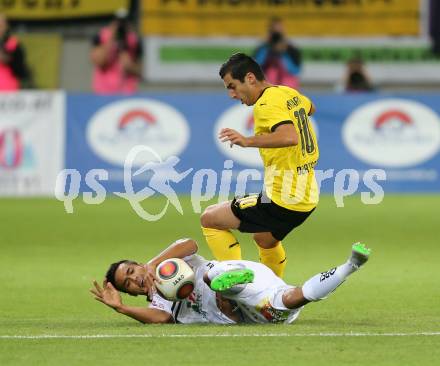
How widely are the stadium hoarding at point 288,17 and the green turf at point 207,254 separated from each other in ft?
19.9

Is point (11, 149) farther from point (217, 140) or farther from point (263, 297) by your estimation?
point (263, 297)

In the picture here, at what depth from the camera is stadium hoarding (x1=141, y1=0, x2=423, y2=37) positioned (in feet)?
80.8

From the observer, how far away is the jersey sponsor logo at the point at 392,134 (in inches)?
769

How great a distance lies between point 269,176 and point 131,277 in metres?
1.48

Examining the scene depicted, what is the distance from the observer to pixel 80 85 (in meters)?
24.9

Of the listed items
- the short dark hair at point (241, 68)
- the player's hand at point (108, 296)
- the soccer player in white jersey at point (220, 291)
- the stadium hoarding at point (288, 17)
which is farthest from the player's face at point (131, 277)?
the stadium hoarding at point (288, 17)

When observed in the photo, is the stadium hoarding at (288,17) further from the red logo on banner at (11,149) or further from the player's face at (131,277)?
the player's face at (131,277)

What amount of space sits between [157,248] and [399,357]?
22.1 feet

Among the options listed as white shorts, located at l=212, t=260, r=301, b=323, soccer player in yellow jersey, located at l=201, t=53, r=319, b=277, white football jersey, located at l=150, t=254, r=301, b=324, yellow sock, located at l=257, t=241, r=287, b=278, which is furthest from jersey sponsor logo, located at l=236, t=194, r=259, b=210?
white shorts, located at l=212, t=260, r=301, b=323

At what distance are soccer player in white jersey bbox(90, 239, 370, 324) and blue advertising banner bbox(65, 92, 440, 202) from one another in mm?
10487

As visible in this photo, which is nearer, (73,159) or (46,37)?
(73,159)

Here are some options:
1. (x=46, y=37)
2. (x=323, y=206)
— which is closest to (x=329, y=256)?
(x=323, y=206)

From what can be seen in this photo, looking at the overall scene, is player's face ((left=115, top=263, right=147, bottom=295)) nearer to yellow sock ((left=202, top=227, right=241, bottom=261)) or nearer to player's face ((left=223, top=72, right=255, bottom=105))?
yellow sock ((left=202, top=227, right=241, bottom=261))

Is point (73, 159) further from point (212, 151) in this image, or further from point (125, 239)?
point (125, 239)
